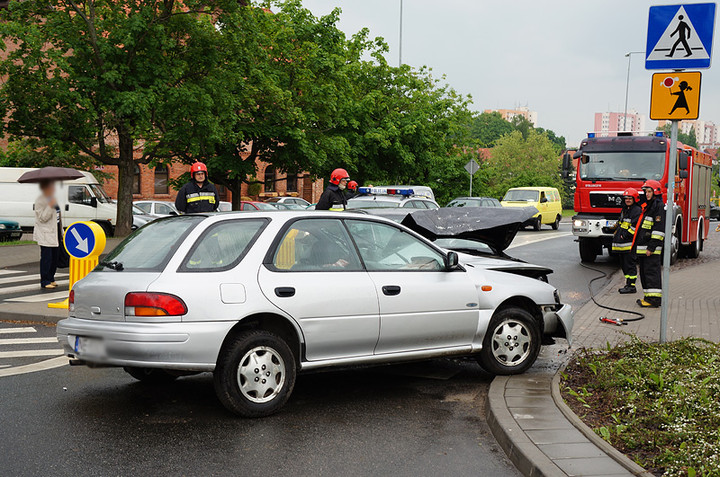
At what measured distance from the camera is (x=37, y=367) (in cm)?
702

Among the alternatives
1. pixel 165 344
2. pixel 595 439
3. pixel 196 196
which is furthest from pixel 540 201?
pixel 165 344

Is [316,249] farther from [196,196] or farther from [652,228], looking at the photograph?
[652,228]

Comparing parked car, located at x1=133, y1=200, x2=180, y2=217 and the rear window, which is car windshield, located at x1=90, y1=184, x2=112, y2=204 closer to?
parked car, located at x1=133, y1=200, x2=180, y2=217

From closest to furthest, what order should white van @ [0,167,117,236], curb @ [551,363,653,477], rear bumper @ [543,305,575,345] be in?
curb @ [551,363,653,477], rear bumper @ [543,305,575,345], white van @ [0,167,117,236]

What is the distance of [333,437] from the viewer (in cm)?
507

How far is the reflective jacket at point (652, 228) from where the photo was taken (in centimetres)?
1144

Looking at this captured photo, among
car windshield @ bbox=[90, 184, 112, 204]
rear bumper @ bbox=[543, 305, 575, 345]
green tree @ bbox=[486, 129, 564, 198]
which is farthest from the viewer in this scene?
green tree @ bbox=[486, 129, 564, 198]

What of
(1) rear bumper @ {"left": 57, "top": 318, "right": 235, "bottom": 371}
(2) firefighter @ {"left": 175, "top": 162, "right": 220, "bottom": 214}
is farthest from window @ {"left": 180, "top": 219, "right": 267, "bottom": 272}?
(2) firefighter @ {"left": 175, "top": 162, "right": 220, "bottom": 214}

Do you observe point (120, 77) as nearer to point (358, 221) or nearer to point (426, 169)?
point (358, 221)

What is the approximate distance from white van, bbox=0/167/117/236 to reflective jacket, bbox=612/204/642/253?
17.4 meters

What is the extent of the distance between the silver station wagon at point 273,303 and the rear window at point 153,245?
0.5 inches

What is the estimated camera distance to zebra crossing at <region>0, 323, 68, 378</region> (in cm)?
703

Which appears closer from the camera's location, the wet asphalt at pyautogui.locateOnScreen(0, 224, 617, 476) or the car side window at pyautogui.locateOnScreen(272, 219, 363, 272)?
the wet asphalt at pyautogui.locateOnScreen(0, 224, 617, 476)

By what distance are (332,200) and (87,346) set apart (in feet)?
17.6
